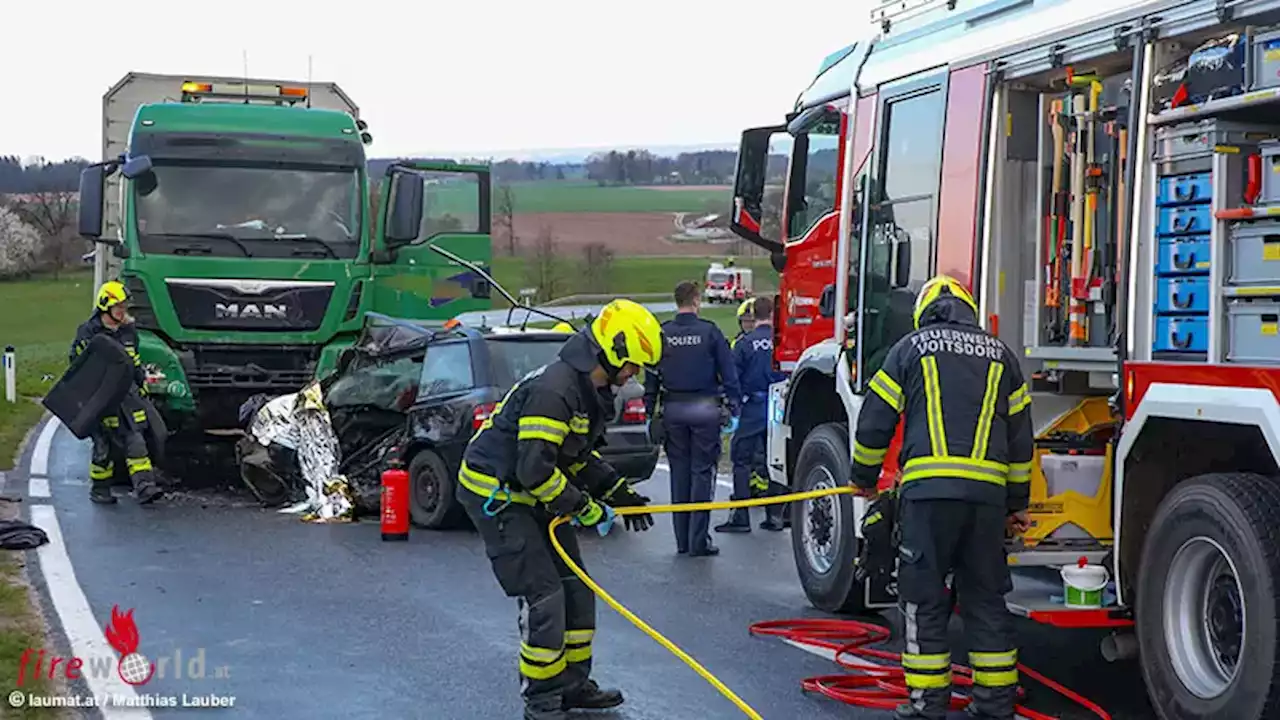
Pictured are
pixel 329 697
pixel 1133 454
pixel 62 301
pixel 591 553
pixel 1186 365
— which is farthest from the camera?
pixel 62 301

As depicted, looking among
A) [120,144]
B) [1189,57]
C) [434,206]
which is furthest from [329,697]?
[120,144]

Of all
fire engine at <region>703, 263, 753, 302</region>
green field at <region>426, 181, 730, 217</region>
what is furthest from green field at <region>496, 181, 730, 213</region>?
fire engine at <region>703, 263, 753, 302</region>

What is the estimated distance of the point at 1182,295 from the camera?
6008 millimetres

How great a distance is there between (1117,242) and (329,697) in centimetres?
394

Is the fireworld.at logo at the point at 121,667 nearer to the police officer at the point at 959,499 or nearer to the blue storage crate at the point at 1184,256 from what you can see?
the police officer at the point at 959,499

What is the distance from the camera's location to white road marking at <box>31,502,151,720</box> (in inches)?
270

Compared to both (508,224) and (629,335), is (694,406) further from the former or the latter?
(508,224)

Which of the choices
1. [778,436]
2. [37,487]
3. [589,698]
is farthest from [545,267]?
[589,698]

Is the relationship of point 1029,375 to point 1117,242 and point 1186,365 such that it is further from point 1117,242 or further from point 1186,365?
point 1186,365

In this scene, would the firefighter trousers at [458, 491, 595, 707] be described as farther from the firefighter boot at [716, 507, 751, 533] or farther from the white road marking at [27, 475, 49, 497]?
the white road marking at [27, 475, 49, 497]

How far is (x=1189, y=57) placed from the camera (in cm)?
607

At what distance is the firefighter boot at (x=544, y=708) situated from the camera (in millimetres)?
6438

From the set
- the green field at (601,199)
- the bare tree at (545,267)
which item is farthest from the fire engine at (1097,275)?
the green field at (601,199)

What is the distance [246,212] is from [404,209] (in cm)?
151
